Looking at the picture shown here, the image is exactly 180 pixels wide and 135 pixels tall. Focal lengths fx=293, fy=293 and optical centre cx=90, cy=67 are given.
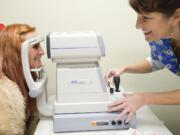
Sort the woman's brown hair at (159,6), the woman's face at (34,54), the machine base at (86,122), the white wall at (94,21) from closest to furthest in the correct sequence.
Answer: the woman's brown hair at (159,6) < the machine base at (86,122) < the woman's face at (34,54) < the white wall at (94,21)

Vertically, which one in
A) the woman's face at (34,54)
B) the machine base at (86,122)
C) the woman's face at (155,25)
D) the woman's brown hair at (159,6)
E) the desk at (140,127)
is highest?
the woman's brown hair at (159,6)

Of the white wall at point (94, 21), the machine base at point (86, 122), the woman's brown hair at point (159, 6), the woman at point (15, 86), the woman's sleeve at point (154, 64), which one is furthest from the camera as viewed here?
the white wall at point (94, 21)

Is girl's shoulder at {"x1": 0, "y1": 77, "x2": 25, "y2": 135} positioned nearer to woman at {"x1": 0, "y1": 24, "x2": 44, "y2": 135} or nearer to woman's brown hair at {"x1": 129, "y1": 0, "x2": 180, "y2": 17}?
woman at {"x1": 0, "y1": 24, "x2": 44, "y2": 135}

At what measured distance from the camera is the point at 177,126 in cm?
204

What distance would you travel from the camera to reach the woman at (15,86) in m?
1.30

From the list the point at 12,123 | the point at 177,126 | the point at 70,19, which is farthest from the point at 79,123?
the point at 177,126

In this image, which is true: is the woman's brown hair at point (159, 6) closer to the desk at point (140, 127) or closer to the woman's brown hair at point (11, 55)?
the desk at point (140, 127)

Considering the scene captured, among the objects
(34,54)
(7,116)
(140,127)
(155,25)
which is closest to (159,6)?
(155,25)

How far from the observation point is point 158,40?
1.29 meters

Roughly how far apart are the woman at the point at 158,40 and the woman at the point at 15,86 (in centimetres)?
42

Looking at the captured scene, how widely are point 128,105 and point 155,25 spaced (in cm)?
35

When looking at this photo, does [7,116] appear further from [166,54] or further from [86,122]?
[166,54]

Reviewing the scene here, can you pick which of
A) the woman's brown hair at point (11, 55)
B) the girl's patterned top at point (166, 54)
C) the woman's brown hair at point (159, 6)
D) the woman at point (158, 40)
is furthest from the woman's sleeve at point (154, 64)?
the woman's brown hair at point (11, 55)

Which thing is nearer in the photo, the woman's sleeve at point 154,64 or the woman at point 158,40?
the woman at point 158,40
